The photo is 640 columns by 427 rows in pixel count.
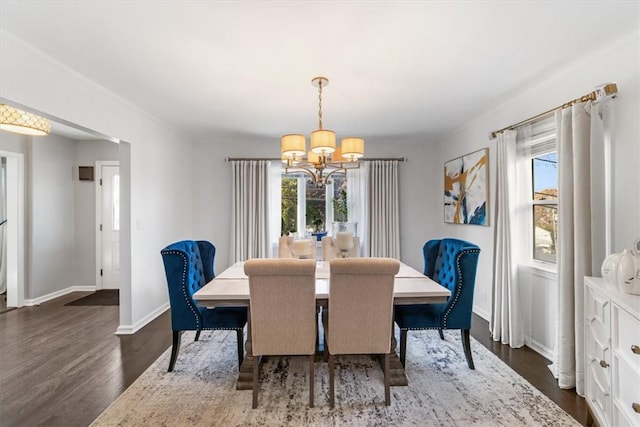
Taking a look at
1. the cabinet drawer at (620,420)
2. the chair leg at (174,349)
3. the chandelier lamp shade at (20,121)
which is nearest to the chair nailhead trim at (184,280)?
the chair leg at (174,349)

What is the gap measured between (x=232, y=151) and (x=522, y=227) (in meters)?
3.94

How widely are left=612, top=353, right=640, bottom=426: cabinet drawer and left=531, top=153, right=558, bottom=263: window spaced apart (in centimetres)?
144

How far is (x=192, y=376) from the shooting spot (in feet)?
8.21

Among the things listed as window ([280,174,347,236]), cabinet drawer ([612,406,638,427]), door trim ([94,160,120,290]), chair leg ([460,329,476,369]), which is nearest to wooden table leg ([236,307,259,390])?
chair leg ([460,329,476,369])

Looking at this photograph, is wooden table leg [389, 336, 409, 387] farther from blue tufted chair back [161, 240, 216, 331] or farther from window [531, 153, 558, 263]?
window [531, 153, 558, 263]

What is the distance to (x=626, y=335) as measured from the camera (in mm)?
1496

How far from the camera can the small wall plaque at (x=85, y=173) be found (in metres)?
5.18

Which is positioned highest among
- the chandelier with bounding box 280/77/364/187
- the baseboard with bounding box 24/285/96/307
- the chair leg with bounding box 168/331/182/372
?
the chandelier with bounding box 280/77/364/187

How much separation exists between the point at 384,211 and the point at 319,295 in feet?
9.77

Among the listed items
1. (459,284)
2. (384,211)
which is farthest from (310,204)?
(459,284)

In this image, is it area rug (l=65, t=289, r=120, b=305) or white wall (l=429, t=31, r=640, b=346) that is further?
area rug (l=65, t=289, r=120, b=305)

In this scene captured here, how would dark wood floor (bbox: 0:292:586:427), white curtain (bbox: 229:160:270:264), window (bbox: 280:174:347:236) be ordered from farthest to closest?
window (bbox: 280:174:347:236) → white curtain (bbox: 229:160:270:264) → dark wood floor (bbox: 0:292:586:427)

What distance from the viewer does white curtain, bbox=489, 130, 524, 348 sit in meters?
2.99

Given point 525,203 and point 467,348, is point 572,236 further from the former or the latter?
point 467,348
